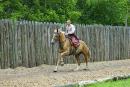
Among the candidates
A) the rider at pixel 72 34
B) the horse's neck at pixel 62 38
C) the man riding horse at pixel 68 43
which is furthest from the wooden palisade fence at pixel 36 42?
the horse's neck at pixel 62 38

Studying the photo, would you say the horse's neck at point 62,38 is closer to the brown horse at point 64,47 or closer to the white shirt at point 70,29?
the brown horse at point 64,47

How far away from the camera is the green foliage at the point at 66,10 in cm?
3031

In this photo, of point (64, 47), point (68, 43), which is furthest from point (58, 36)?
point (68, 43)

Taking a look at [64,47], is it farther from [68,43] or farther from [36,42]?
[36,42]

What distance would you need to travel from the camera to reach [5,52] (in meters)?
19.6

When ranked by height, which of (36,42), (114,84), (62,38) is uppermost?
(62,38)

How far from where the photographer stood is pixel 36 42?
21.2 meters

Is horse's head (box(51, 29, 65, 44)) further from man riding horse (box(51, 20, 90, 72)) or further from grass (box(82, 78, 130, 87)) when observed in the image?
grass (box(82, 78, 130, 87))

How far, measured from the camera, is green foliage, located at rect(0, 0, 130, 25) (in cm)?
3031

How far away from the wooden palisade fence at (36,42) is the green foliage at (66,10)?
18.1ft

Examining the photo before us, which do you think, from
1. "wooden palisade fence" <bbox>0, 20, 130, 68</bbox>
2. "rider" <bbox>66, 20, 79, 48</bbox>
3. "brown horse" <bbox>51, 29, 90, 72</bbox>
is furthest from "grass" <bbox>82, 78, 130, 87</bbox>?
"wooden palisade fence" <bbox>0, 20, 130, 68</bbox>

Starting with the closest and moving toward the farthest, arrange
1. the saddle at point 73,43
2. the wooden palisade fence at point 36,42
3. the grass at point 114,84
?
1. the grass at point 114,84
2. the saddle at point 73,43
3. the wooden palisade fence at point 36,42

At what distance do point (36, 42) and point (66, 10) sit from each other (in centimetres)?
1277

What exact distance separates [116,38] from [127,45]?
1514mm
